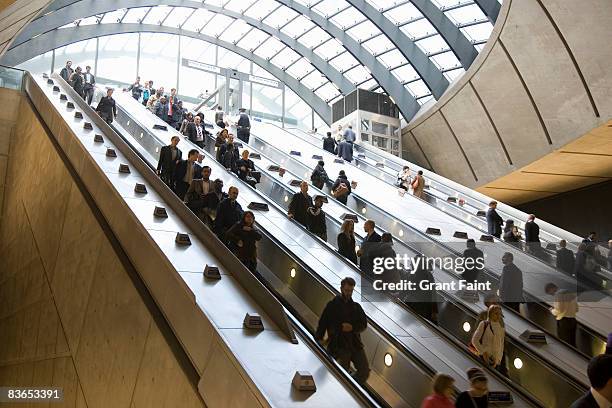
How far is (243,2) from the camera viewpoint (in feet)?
122

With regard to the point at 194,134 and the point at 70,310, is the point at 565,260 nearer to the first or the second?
the point at 70,310

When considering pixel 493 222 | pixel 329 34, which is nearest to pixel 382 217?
pixel 493 222

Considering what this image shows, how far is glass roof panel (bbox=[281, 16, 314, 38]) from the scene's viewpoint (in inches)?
1446

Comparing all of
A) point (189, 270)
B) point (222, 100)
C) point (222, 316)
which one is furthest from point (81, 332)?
point (222, 100)

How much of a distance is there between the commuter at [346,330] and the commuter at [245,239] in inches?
87.9

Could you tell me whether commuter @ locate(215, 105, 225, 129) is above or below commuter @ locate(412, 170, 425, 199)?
above

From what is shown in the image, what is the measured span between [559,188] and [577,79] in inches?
360

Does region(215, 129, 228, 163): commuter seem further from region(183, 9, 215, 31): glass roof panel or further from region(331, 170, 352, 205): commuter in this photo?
region(183, 9, 215, 31): glass roof panel

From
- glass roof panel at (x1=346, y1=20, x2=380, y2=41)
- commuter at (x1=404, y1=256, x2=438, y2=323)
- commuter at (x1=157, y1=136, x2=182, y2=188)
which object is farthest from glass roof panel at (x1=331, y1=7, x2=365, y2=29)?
commuter at (x1=404, y1=256, x2=438, y2=323)

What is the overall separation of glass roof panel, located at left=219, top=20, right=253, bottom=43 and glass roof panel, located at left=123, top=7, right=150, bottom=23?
5.53 meters

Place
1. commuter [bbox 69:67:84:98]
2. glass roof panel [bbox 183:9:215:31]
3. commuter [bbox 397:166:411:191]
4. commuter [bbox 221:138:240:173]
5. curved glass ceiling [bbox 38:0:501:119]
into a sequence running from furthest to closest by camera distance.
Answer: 1. glass roof panel [bbox 183:9:215:31]
2. curved glass ceiling [bbox 38:0:501:119]
3. commuter [bbox 69:67:84:98]
4. commuter [bbox 397:166:411:191]
5. commuter [bbox 221:138:240:173]

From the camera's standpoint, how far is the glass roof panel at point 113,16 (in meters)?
35.3

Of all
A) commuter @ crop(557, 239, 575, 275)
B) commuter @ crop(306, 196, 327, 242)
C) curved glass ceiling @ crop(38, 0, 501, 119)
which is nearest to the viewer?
commuter @ crop(557, 239, 575, 275)

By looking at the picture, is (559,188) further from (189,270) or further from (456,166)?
(189,270)
